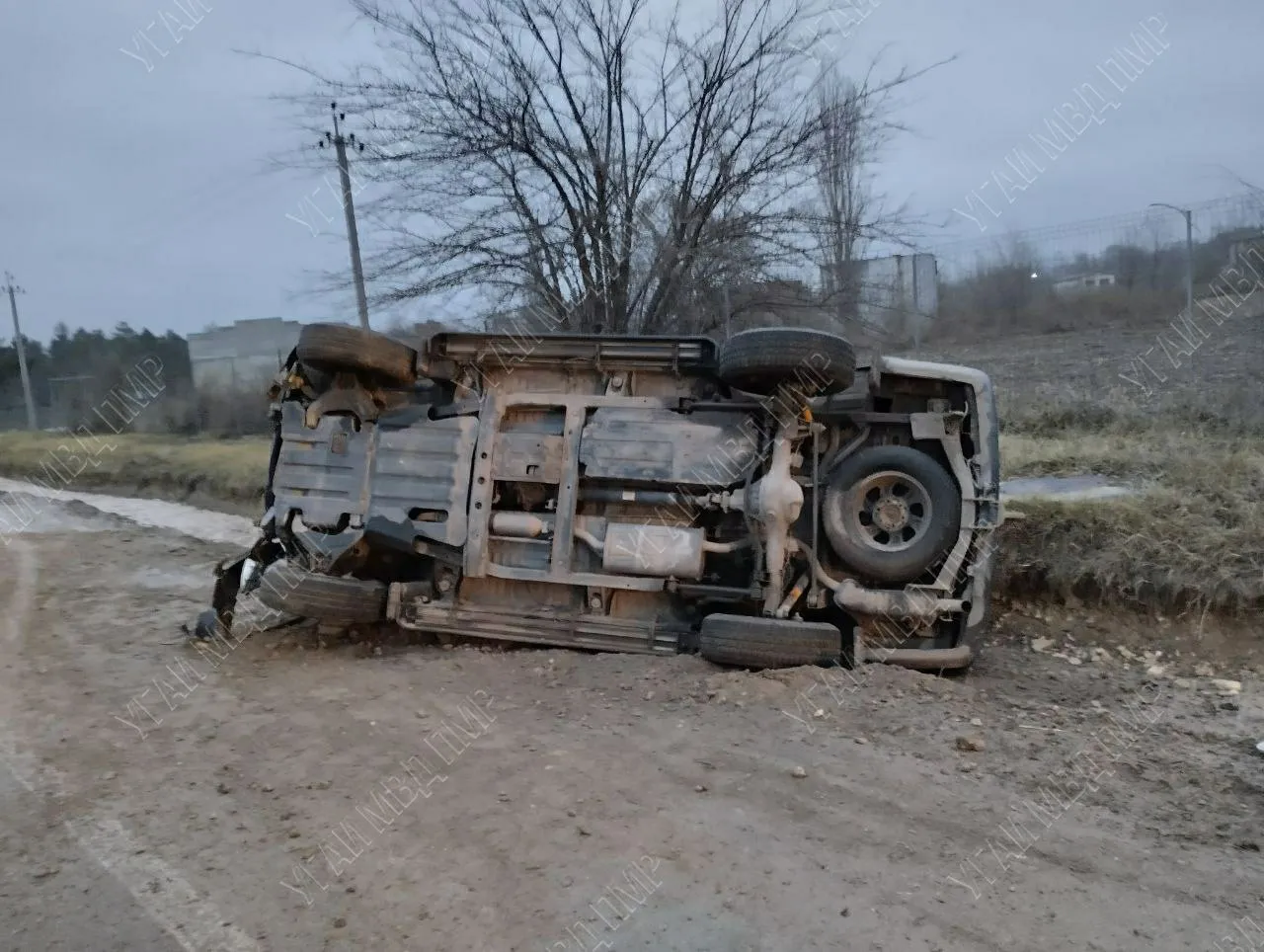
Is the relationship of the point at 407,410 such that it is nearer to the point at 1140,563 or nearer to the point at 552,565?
the point at 552,565

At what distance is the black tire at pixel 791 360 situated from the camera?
5.27 m

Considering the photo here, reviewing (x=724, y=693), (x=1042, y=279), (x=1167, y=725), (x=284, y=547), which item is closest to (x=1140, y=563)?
(x=1167, y=725)

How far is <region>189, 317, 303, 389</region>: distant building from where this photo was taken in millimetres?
25281

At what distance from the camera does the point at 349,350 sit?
576 centimetres

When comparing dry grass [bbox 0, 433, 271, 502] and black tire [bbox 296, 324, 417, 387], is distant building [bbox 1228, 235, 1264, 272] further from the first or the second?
dry grass [bbox 0, 433, 271, 502]

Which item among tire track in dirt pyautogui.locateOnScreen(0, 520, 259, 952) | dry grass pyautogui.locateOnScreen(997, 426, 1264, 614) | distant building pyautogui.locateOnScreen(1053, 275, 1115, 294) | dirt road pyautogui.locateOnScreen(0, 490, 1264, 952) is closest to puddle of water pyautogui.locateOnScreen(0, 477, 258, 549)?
dirt road pyautogui.locateOnScreen(0, 490, 1264, 952)

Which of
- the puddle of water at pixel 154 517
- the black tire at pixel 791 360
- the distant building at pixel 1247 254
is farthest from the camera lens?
the puddle of water at pixel 154 517

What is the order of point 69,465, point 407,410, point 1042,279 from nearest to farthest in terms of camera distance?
point 407,410
point 1042,279
point 69,465

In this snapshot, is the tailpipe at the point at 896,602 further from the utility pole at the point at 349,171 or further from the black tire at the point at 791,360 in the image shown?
the utility pole at the point at 349,171

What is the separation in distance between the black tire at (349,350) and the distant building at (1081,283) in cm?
1168

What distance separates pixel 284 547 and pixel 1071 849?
4.92 m

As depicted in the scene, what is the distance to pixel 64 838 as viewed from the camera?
343cm

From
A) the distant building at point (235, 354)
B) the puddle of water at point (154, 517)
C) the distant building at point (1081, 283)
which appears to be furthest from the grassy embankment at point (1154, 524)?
the distant building at point (235, 354)

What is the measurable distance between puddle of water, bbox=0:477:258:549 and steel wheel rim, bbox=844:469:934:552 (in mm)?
7912
